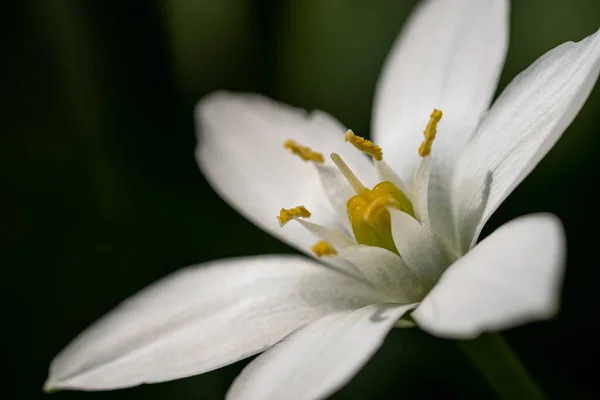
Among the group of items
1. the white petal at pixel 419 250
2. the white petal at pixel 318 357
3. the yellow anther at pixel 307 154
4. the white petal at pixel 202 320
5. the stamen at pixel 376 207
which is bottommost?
the white petal at pixel 202 320

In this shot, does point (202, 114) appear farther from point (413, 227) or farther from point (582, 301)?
point (582, 301)

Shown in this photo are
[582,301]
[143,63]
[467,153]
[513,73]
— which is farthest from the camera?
[143,63]

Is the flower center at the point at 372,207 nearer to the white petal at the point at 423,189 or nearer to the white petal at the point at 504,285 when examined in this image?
the white petal at the point at 423,189

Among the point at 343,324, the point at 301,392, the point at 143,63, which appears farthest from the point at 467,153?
the point at 143,63

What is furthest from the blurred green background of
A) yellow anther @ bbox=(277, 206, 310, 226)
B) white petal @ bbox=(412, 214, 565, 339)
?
white petal @ bbox=(412, 214, 565, 339)

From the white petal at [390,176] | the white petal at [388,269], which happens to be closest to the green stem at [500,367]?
the white petal at [388,269]

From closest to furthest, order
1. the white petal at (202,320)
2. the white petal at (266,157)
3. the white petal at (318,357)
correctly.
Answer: the white petal at (318,357), the white petal at (202,320), the white petal at (266,157)

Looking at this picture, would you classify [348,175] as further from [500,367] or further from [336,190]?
[500,367]
